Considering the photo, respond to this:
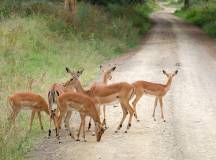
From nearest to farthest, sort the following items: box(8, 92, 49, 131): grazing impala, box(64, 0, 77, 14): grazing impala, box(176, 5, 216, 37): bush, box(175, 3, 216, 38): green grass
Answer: box(8, 92, 49, 131): grazing impala → box(64, 0, 77, 14): grazing impala → box(175, 3, 216, 38): green grass → box(176, 5, 216, 37): bush

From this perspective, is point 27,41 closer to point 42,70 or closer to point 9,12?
point 42,70

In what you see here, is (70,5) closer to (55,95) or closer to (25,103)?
(55,95)

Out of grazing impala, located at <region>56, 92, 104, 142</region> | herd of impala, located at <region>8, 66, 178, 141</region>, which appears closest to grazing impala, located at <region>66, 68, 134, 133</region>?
herd of impala, located at <region>8, 66, 178, 141</region>

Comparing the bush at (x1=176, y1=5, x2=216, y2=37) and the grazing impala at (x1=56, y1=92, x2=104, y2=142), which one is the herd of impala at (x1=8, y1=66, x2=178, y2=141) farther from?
the bush at (x1=176, y1=5, x2=216, y2=37)

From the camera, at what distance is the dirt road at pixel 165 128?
10.1 metres

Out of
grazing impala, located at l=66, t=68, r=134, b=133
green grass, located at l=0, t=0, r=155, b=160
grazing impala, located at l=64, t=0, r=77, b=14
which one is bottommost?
grazing impala, located at l=66, t=68, r=134, b=133

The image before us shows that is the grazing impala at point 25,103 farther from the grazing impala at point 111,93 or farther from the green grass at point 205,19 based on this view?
the green grass at point 205,19

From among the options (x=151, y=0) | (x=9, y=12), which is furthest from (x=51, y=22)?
(x=151, y=0)

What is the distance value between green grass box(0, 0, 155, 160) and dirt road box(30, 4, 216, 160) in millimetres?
846

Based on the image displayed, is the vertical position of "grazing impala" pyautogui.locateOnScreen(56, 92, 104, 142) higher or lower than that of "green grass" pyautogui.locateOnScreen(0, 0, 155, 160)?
lower

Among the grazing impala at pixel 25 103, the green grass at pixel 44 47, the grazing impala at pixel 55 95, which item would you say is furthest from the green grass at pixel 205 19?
the grazing impala at pixel 25 103

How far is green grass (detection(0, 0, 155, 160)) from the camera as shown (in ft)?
38.6

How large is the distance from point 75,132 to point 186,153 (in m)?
2.56

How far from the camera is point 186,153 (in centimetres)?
1010
